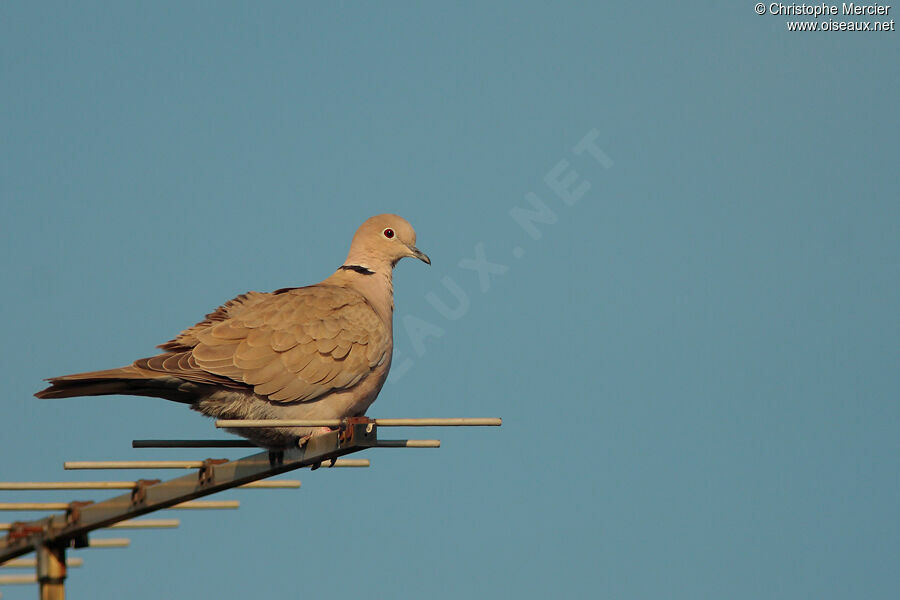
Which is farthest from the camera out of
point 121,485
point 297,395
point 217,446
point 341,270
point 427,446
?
point 341,270

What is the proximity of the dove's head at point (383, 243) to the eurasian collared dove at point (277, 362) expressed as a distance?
613mm

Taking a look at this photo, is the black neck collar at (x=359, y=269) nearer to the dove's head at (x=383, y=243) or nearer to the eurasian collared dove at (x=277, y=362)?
the dove's head at (x=383, y=243)

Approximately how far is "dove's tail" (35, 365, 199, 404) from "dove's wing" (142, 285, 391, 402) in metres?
0.13

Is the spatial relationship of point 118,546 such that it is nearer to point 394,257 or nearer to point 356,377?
point 356,377

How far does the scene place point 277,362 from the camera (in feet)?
27.9

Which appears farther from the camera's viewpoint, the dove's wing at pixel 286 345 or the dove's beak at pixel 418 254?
the dove's beak at pixel 418 254

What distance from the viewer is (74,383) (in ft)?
23.7

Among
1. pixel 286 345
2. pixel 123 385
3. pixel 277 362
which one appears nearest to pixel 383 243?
pixel 286 345

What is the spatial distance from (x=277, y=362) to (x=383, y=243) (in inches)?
79.1

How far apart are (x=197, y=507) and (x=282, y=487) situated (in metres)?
0.58

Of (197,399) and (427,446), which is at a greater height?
(197,399)

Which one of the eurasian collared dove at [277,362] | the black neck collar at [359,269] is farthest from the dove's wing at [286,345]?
the black neck collar at [359,269]

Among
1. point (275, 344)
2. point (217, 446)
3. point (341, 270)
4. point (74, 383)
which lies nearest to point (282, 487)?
point (217, 446)

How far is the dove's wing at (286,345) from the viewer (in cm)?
823
